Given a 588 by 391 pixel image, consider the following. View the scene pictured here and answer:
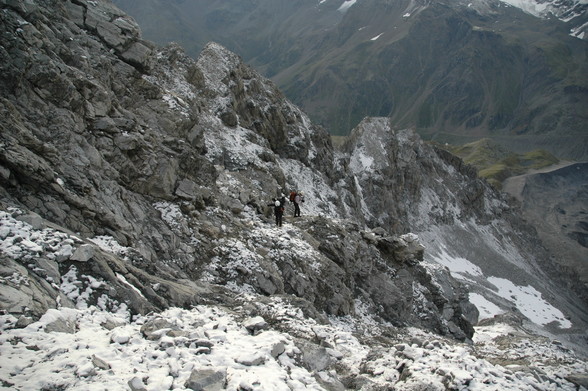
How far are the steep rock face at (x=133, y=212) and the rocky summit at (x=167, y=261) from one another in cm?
7

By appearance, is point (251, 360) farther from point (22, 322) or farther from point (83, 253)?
point (83, 253)

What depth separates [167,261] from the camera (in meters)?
16.1

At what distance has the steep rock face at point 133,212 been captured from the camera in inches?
436

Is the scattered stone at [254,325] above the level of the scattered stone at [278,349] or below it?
below

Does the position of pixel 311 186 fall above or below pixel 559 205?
below

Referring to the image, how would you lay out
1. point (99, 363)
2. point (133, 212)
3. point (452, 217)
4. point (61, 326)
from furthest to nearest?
point (452, 217) < point (133, 212) < point (61, 326) < point (99, 363)

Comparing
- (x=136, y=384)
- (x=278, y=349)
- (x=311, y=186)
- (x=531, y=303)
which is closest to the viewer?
(x=136, y=384)

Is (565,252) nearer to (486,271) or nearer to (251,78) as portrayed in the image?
(486,271)

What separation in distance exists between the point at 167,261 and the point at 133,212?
2619 millimetres

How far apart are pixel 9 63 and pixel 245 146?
955 inches

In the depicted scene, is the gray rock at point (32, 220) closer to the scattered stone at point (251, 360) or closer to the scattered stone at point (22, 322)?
the scattered stone at point (22, 322)

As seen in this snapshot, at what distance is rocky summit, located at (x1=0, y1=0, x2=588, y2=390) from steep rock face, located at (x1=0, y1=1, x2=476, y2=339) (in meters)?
0.07

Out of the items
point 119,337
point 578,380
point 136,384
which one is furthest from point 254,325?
point 578,380

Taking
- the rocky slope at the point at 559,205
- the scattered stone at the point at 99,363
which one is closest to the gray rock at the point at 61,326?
the scattered stone at the point at 99,363
